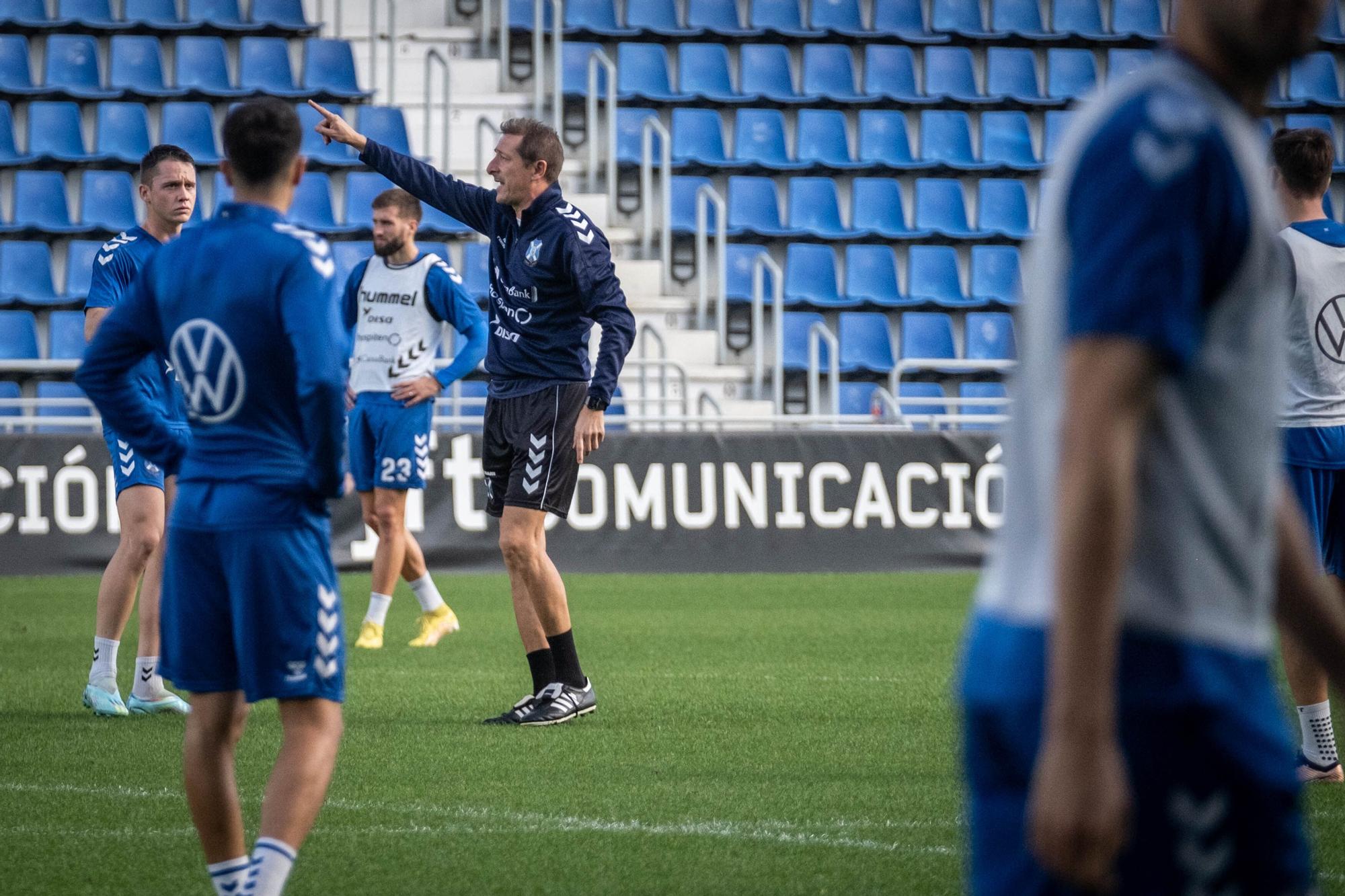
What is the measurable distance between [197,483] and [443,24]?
1613 centimetres

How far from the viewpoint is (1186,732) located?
1.78 metres

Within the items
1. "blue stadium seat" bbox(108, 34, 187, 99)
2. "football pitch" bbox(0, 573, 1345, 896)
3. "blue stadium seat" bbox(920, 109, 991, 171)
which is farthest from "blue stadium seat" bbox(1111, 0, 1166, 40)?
"football pitch" bbox(0, 573, 1345, 896)

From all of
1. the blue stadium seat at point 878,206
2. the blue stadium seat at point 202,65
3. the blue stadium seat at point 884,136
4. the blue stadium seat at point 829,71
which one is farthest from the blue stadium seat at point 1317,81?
the blue stadium seat at point 202,65

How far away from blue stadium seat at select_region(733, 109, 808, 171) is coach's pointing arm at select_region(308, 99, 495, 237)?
11.0 metres

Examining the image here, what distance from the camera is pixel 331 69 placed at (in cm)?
1759

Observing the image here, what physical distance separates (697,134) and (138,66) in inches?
227

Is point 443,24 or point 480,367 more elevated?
point 443,24

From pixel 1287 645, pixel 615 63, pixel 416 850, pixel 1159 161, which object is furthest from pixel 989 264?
pixel 1159 161

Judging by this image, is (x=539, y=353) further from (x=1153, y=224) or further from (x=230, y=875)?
(x=1153, y=224)

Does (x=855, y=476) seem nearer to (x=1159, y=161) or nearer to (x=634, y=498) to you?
(x=634, y=498)

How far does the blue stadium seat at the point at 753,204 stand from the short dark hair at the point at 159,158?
1120 cm

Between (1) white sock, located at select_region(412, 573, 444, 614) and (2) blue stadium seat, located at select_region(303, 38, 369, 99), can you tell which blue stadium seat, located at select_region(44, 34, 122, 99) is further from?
(1) white sock, located at select_region(412, 573, 444, 614)

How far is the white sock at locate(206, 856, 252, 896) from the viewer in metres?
3.59

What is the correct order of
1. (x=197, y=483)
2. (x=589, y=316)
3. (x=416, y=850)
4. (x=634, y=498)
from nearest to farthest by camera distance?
(x=197, y=483), (x=416, y=850), (x=589, y=316), (x=634, y=498)
